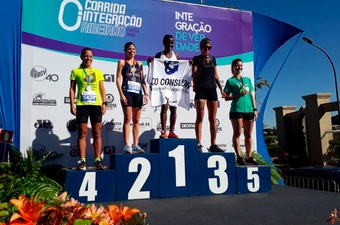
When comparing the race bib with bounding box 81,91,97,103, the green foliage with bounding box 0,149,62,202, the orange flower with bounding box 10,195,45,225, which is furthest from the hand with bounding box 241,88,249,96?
the orange flower with bounding box 10,195,45,225

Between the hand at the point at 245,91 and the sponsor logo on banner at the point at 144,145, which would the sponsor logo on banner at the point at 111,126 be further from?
the hand at the point at 245,91

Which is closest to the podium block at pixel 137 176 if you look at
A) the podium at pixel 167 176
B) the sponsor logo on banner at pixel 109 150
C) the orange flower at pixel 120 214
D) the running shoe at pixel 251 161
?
the podium at pixel 167 176

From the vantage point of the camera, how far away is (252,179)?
4758 millimetres

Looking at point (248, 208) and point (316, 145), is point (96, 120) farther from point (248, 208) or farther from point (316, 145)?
point (316, 145)

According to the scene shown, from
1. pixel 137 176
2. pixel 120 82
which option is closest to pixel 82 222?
pixel 137 176

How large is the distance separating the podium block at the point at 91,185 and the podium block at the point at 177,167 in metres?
0.67

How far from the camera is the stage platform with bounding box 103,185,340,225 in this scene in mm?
2990

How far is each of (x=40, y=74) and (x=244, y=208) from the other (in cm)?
389

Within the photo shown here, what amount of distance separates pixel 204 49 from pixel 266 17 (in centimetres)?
321

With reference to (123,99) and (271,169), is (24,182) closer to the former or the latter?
(123,99)

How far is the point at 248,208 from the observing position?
11.8ft

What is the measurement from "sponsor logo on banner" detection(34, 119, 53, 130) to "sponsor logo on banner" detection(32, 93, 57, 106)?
0.93 ft

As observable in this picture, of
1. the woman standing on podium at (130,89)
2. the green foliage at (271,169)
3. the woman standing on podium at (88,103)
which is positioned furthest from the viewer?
the green foliage at (271,169)

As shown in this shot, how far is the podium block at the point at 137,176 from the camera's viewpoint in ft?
13.5
